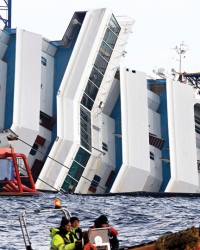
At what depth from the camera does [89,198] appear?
47.3 m

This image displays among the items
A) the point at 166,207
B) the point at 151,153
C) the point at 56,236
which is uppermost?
the point at 151,153

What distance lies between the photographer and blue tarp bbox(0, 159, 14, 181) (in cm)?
4691

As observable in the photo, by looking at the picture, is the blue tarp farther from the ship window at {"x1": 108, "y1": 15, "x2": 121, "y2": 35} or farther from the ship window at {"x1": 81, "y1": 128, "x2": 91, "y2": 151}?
the ship window at {"x1": 108, "y1": 15, "x2": 121, "y2": 35}

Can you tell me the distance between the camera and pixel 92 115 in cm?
5409

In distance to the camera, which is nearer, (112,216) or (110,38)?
(112,216)

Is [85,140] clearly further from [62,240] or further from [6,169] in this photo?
[62,240]

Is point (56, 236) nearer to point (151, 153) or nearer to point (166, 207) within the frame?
point (166, 207)

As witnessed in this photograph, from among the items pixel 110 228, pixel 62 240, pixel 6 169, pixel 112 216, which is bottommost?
pixel 62 240

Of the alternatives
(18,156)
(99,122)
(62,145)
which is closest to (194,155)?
(99,122)

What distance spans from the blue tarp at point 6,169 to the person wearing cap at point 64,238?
27.6 metres

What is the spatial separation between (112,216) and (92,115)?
1845 cm

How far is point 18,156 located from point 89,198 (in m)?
4.53

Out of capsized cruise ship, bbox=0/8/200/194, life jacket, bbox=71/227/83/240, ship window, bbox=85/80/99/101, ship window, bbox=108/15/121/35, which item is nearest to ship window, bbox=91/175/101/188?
capsized cruise ship, bbox=0/8/200/194

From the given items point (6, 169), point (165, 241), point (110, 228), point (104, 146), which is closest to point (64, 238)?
point (110, 228)
